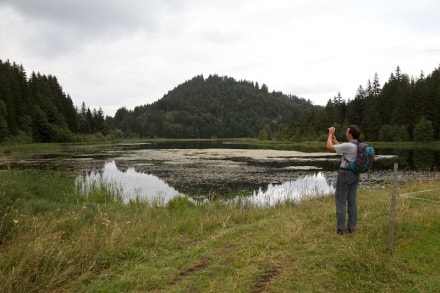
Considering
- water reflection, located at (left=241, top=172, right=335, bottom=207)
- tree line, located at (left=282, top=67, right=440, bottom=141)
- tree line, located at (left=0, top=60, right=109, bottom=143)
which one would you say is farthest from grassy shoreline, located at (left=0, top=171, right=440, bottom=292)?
tree line, located at (left=282, top=67, right=440, bottom=141)

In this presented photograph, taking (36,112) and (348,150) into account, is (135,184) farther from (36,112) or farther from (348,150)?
(36,112)

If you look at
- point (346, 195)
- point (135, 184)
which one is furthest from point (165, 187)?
point (346, 195)

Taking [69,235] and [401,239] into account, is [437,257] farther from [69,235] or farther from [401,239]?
[69,235]

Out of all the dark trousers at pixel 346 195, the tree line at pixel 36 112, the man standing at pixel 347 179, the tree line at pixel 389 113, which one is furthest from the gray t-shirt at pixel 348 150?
the tree line at pixel 389 113

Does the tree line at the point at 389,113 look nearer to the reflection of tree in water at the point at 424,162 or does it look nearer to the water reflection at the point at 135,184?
the reflection of tree in water at the point at 424,162

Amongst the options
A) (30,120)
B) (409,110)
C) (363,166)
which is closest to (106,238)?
(363,166)

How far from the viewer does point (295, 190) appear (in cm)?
1881

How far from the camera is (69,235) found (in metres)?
8.55

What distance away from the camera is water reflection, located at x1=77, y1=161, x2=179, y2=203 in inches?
678

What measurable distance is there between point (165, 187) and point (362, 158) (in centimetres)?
1456

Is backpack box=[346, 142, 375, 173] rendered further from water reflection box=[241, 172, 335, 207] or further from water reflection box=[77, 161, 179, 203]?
water reflection box=[77, 161, 179, 203]

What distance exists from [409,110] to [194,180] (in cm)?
6683

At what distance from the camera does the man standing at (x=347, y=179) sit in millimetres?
7273

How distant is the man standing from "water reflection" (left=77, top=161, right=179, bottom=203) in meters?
9.48
